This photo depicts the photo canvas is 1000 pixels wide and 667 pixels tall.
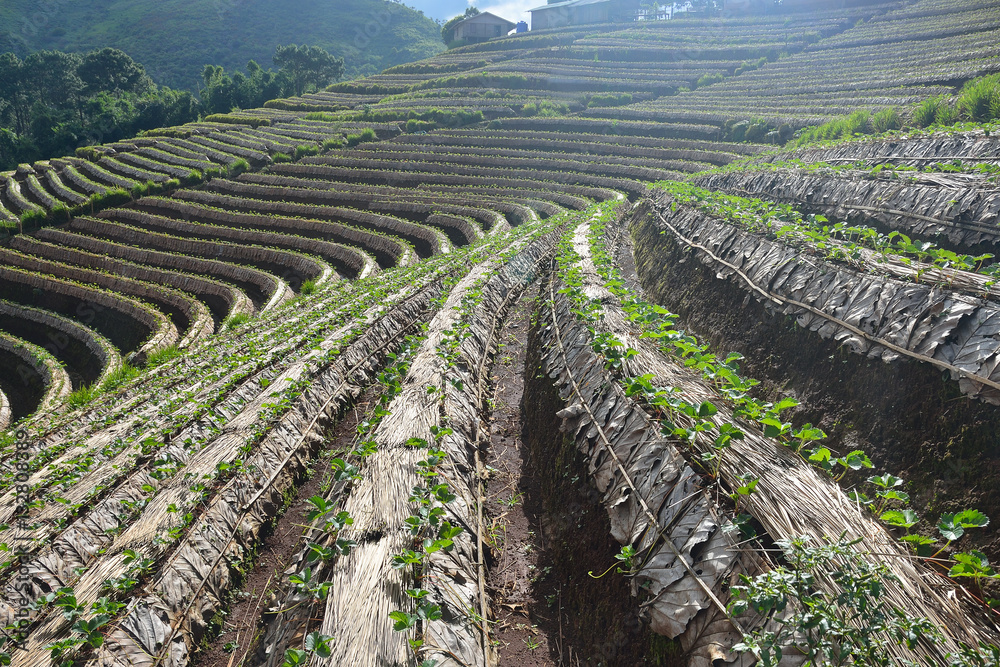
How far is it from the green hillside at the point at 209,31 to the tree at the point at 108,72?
26587mm

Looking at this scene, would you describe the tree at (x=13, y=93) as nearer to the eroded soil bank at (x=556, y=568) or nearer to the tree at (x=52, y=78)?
the tree at (x=52, y=78)

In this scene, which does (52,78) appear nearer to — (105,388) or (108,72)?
(108,72)

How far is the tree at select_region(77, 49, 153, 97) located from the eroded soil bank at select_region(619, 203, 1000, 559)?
8914cm

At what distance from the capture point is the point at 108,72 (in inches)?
2731

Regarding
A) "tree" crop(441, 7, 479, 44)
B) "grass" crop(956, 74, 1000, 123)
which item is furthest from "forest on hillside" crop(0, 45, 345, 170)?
"grass" crop(956, 74, 1000, 123)

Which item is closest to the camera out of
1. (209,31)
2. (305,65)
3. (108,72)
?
(108,72)

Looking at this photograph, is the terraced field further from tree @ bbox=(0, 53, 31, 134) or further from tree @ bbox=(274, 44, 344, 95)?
tree @ bbox=(0, 53, 31, 134)

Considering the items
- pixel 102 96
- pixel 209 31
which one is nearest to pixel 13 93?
pixel 102 96

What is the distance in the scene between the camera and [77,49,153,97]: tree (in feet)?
225

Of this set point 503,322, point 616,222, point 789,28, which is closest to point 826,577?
point 503,322

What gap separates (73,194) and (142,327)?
1990cm

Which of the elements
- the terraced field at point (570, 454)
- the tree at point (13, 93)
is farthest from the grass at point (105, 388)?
the tree at point (13, 93)

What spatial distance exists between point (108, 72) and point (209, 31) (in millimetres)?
52298

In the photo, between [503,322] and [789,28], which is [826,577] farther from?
[789,28]
